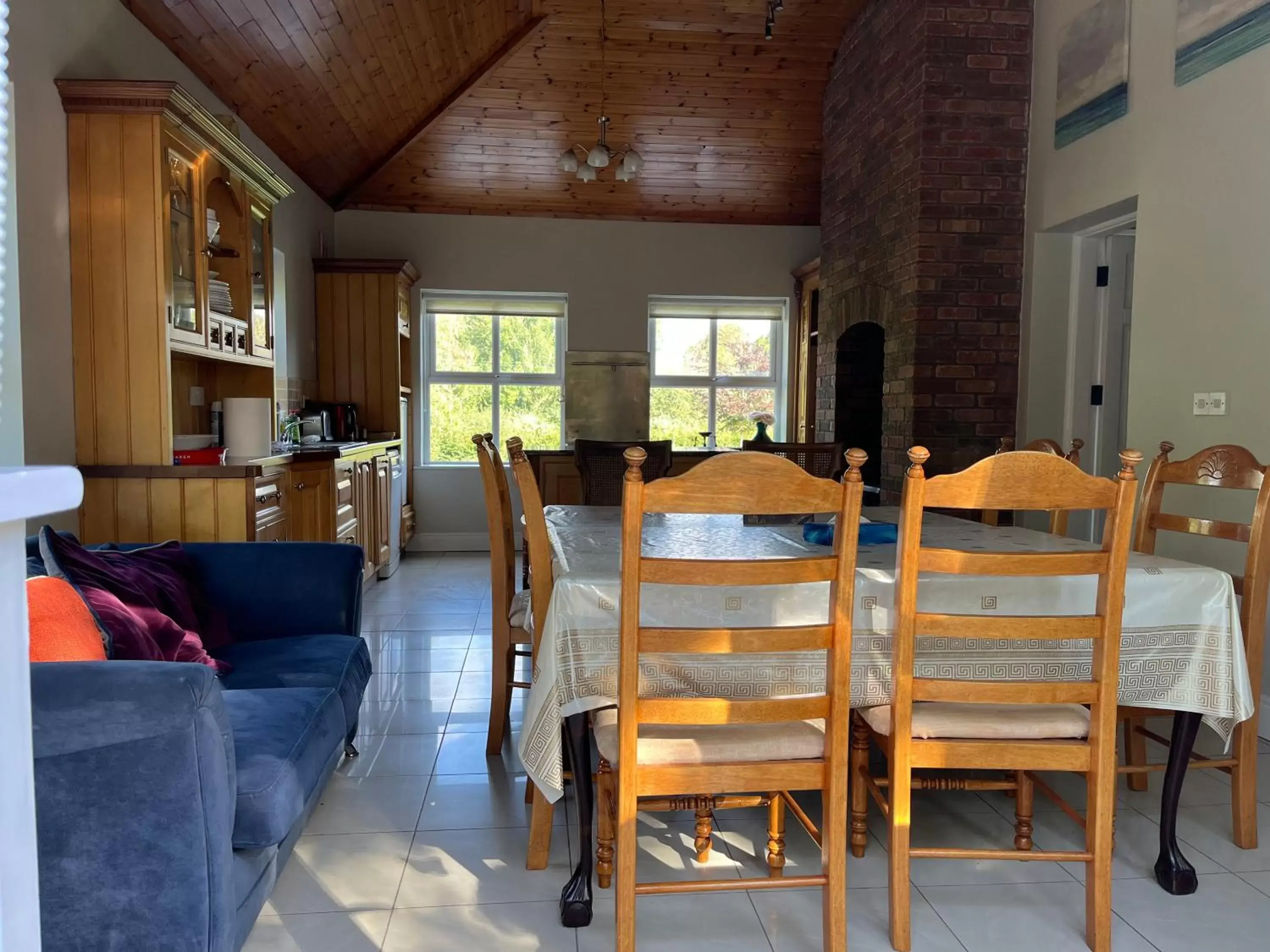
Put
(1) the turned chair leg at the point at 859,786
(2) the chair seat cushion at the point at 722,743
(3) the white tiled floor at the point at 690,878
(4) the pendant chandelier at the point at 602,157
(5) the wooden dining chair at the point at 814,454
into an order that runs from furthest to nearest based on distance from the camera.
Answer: (4) the pendant chandelier at the point at 602,157, (5) the wooden dining chair at the point at 814,454, (1) the turned chair leg at the point at 859,786, (3) the white tiled floor at the point at 690,878, (2) the chair seat cushion at the point at 722,743

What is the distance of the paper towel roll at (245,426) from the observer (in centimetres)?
397

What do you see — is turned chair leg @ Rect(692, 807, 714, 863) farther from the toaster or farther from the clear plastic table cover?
the toaster

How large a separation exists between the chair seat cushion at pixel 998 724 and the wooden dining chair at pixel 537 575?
80 cm

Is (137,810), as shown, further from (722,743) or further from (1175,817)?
(1175,817)

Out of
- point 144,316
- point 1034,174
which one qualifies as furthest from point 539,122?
point 144,316

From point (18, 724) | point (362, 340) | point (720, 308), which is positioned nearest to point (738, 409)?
point (720, 308)

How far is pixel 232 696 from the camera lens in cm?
207

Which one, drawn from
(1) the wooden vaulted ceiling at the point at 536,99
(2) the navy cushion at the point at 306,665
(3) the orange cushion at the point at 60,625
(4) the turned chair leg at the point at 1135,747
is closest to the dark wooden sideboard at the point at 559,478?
(1) the wooden vaulted ceiling at the point at 536,99

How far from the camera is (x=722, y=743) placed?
70.3 inches

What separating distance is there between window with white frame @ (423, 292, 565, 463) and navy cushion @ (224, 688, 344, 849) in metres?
5.33

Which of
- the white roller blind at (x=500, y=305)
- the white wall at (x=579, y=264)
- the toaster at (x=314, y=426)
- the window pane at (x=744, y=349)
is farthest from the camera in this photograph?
the window pane at (x=744, y=349)

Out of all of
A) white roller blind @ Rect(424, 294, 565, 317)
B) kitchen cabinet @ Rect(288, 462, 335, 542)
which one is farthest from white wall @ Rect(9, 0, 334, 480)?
white roller blind @ Rect(424, 294, 565, 317)

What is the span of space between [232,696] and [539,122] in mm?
5292

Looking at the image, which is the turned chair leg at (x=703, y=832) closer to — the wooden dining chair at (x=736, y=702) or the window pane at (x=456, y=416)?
the wooden dining chair at (x=736, y=702)
